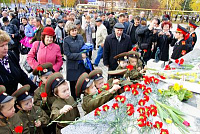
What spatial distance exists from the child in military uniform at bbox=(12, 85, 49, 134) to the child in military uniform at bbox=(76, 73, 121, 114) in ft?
1.82

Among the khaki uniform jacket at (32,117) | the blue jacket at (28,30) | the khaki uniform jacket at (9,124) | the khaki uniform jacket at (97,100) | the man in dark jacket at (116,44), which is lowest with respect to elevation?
the khaki uniform jacket at (32,117)

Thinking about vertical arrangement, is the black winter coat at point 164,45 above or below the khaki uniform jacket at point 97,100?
above

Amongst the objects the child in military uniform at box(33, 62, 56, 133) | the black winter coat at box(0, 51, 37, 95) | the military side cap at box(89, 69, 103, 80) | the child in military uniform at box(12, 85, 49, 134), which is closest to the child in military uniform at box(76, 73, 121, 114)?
the military side cap at box(89, 69, 103, 80)

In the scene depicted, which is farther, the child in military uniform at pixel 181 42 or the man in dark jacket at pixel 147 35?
the man in dark jacket at pixel 147 35

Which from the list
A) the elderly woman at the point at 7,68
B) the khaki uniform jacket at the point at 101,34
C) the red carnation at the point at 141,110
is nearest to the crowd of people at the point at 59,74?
the elderly woman at the point at 7,68

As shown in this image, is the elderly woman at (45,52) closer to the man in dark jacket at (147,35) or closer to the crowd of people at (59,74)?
the crowd of people at (59,74)

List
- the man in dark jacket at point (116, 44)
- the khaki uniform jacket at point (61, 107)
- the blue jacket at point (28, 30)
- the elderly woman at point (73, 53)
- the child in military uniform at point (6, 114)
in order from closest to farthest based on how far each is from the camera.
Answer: the child in military uniform at point (6, 114), the khaki uniform jacket at point (61, 107), the elderly woman at point (73, 53), the man in dark jacket at point (116, 44), the blue jacket at point (28, 30)

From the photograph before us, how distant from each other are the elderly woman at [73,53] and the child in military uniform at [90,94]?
1.35 m

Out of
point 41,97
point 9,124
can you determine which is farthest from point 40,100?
point 9,124

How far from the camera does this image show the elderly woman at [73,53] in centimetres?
354

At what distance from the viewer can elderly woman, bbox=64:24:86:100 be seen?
139 inches

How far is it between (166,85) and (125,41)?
181cm

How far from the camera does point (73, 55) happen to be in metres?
3.54

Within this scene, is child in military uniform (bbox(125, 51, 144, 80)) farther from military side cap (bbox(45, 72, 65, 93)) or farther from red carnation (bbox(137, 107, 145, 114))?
red carnation (bbox(137, 107, 145, 114))
